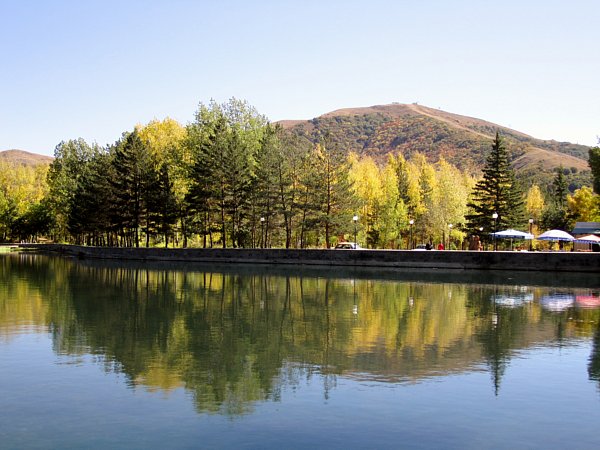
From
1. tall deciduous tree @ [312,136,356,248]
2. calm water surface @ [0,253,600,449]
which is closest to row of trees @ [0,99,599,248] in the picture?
tall deciduous tree @ [312,136,356,248]

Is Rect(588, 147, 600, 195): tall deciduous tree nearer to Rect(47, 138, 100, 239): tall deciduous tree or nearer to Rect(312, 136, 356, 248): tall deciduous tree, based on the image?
Rect(312, 136, 356, 248): tall deciduous tree

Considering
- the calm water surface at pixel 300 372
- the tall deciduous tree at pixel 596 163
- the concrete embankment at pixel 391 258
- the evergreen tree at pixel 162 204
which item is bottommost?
the calm water surface at pixel 300 372

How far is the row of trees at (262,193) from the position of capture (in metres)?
68.0

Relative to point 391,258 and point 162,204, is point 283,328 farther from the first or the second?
point 162,204

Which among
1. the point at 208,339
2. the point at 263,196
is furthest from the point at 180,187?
the point at 208,339

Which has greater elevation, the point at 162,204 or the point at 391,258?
the point at 162,204

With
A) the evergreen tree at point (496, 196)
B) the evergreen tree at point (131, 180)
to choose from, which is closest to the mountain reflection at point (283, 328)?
the evergreen tree at point (496, 196)

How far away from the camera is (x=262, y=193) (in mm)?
67500

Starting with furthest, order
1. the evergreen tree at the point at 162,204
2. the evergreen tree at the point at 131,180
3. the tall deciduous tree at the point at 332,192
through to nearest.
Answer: the evergreen tree at the point at 131,180
the evergreen tree at the point at 162,204
the tall deciduous tree at the point at 332,192

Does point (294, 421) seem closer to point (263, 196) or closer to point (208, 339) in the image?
point (208, 339)

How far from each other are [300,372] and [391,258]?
38470mm

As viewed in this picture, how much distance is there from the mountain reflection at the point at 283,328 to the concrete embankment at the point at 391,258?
8383 millimetres

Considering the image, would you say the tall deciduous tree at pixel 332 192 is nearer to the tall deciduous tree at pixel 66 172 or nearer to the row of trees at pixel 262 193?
the row of trees at pixel 262 193

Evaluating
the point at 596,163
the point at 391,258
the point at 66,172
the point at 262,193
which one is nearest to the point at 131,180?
the point at 262,193
